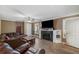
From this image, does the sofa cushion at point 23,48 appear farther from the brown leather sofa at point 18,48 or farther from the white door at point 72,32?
the white door at point 72,32

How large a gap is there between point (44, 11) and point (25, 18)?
1.51 feet

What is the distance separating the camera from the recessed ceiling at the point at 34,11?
2062 millimetres

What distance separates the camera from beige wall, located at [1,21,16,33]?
216 cm

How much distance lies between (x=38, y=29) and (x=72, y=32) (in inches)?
31.2

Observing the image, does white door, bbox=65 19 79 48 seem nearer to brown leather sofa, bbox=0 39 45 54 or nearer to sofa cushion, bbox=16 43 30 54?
brown leather sofa, bbox=0 39 45 54

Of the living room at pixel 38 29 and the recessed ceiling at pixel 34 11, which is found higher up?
the recessed ceiling at pixel 34 11

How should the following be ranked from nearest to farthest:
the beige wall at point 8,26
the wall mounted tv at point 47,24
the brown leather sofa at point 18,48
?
the brown leather sofa at point 18,48, the beige wall at point 8,26, the wall mounted tv at point 47,24

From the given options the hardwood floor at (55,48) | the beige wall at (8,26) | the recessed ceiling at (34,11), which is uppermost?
the recessed ceiling at (34,11)

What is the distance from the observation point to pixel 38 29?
236cm

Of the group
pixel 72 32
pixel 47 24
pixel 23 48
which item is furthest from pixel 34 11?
pixel 72 32

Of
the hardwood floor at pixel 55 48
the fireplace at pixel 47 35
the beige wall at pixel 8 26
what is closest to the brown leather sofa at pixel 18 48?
the hardwood floor at pixel 55 48

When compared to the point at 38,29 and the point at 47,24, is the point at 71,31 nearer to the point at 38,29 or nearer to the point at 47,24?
the point at 47,24
